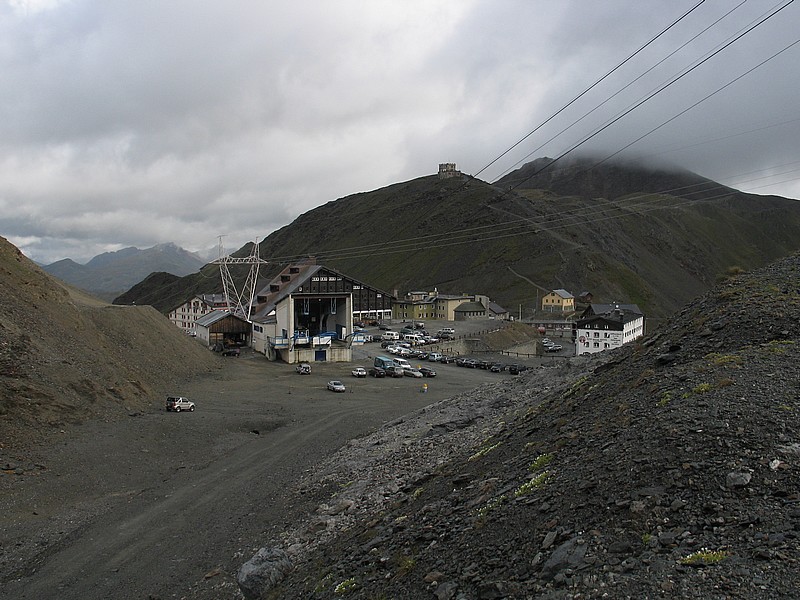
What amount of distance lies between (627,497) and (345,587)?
15.0 ft

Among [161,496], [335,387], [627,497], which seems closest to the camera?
[627,497]

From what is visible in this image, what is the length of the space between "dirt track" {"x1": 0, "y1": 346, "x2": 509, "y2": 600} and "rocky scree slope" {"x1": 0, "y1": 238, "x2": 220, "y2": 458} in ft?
4.41

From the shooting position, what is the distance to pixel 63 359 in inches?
1063

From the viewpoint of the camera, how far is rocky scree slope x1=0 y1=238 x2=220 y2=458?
2228 cm

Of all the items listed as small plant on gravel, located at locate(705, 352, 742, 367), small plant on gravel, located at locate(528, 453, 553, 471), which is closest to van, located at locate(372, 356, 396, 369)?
small plant on gravel, located at locate(705, 352, 742, 367)

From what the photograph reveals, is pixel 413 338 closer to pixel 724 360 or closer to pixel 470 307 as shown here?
pixel 470 307

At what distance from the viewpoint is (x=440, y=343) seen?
2574 inches

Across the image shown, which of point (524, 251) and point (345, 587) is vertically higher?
point (524, 251)

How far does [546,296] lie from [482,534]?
97684mm

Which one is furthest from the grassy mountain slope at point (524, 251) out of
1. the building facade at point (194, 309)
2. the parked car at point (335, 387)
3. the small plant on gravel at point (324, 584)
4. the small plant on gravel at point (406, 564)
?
the small plant on gravel at point (406, 564)

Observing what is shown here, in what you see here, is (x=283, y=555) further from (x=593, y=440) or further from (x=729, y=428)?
(x=729, y=428)

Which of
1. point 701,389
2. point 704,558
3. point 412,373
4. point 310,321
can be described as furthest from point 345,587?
point 310,321

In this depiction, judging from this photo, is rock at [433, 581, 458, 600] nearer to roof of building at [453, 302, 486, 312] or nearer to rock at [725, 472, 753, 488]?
rock at [725, 472, 753, 488]

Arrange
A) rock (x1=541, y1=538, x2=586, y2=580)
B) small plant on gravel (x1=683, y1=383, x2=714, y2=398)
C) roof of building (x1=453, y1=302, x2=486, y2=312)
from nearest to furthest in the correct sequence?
rock (x1=541, y1=538, x2=586, y2=580) < small plant on gravel (x1=683, y1=383, x2=714, y2=398) < roof of building (x1=453, y1=302, x2=486, y2=312)
